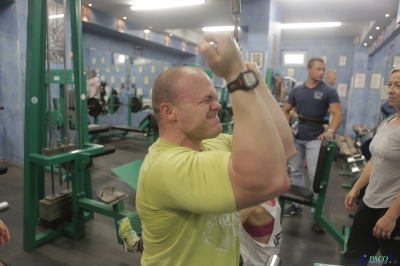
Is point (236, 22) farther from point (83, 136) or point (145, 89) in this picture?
point (145, 89)

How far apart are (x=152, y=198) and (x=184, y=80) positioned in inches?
11.9

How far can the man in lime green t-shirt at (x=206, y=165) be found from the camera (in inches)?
21.6

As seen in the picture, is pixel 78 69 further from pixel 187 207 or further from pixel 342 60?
pixel 342 60

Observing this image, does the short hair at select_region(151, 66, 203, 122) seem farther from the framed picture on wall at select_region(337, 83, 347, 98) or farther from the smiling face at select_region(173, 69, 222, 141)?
the framed picture on wall at select_region(337, 83, 347, 98)

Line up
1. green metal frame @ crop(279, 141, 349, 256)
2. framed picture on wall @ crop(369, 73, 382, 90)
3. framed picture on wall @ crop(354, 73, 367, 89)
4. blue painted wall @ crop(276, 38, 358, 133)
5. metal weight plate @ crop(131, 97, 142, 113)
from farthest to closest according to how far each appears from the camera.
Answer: blue painted wall @ crop(276, 38, 358, 133) < framed picture on wall @ crop(354, 73, 367, 89) < metal weight plate @ crop(131, 97, 142, 113) < framed picture on wall @ crop(369, 73, 382, 90) < green metal frame @ crop(279, 141, 349, 256)

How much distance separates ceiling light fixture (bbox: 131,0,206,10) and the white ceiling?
0.16 m

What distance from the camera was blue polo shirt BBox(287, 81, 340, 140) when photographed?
2.47m

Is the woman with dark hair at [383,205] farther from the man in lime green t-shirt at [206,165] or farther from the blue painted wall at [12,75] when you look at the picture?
the blue painted wall at [12,75]

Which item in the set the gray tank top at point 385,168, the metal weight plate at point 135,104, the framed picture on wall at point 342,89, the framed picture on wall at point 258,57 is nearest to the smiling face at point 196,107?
the gray tank top at point 385,168

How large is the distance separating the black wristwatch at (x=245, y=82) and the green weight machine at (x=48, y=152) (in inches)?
66.6

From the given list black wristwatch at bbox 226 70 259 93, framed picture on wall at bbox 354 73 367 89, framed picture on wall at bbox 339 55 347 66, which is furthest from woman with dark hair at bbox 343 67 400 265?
framed picture on wall at bbox 339 55 347 66

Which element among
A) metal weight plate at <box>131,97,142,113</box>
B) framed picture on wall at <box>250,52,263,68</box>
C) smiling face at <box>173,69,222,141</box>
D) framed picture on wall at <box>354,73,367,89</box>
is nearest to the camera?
smiling face at <box>173,69,222,141</box>

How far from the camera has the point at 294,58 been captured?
8.66 m

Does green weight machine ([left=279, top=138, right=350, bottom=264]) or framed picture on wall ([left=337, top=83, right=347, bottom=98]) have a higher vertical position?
framed picture on wall ([left=337, top=83, right=347, bottom=98])
